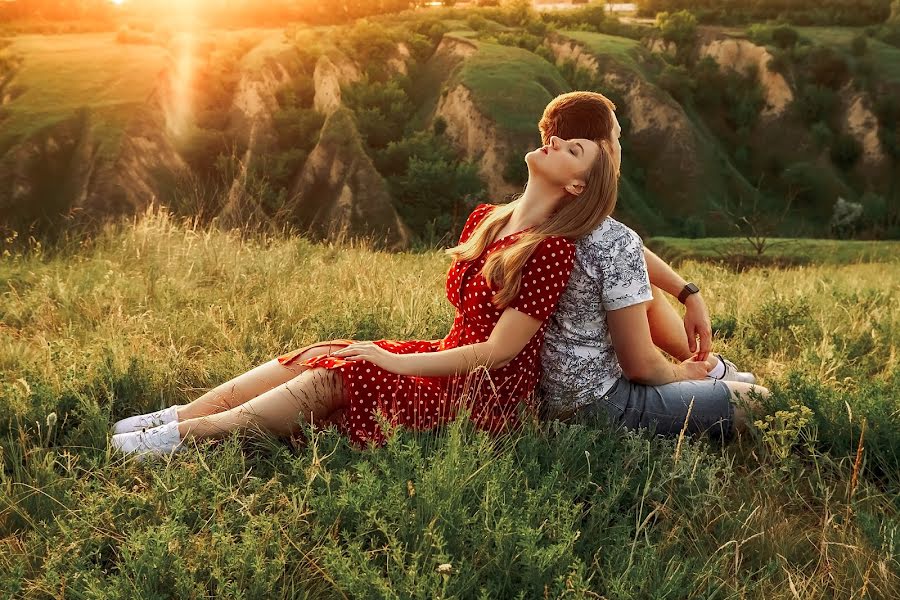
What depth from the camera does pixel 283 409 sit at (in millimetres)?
3705

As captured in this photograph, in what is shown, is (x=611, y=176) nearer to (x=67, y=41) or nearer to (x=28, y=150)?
(x=28, y=150)

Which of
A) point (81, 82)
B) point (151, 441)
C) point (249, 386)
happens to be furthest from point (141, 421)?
point (81, 82)

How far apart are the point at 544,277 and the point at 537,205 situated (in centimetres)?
45

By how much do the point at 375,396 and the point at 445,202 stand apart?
188 ft

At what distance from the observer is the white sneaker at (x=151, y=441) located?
3.58 meters

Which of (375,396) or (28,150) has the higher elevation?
(375,396)

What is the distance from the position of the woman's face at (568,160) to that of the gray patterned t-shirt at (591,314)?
10.7 inches

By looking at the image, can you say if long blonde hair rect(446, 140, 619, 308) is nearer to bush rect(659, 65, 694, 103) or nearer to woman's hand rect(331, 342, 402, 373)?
woman's hand rect(331, 342, 402, 373)

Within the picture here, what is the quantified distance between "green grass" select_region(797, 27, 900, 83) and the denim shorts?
92799 mm

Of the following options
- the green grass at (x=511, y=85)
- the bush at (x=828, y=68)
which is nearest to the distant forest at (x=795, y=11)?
the bush at (x=828, y=68)

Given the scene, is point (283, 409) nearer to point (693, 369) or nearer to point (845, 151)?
point (693, 369)

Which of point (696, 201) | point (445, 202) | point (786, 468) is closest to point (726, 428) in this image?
point (786, 468)

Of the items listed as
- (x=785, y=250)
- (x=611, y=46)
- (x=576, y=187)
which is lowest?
(x=785, y=250)

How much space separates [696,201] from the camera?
73.8 m
